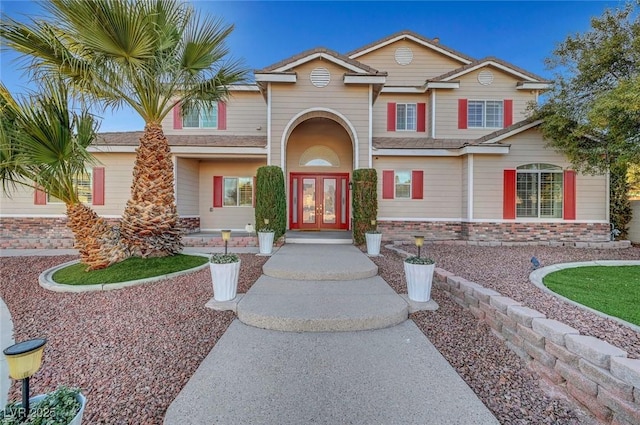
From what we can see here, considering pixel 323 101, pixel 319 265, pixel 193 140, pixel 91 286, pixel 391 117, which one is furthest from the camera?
pixel 391 117

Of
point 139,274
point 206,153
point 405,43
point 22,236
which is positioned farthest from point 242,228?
point 405,43

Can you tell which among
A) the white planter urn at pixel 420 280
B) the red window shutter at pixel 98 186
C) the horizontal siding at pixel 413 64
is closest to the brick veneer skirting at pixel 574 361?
the white planter urn at pixel 420 280

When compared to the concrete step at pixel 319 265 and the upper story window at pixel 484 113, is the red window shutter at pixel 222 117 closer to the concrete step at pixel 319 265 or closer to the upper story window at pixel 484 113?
the concrete step at pixel 319 265

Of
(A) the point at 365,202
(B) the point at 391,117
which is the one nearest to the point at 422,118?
(B) the point at 391,117

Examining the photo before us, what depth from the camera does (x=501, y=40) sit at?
57.4ft

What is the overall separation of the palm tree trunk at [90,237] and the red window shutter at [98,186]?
636 cm

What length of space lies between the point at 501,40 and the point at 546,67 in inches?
368

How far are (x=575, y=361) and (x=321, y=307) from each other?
2979 mm

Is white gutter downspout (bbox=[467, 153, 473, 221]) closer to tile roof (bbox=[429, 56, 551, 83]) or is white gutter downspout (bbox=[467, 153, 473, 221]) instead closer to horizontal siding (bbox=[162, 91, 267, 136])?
tile roof (bbox=[429, 56, 551, 83])

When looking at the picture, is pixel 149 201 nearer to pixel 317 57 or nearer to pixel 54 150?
pixel 54 150

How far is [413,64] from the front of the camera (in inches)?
567

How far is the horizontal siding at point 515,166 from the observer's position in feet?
36.7

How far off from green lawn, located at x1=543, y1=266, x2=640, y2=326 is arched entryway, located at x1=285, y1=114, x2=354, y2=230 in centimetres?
833

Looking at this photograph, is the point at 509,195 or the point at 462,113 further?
the point at 462,113
